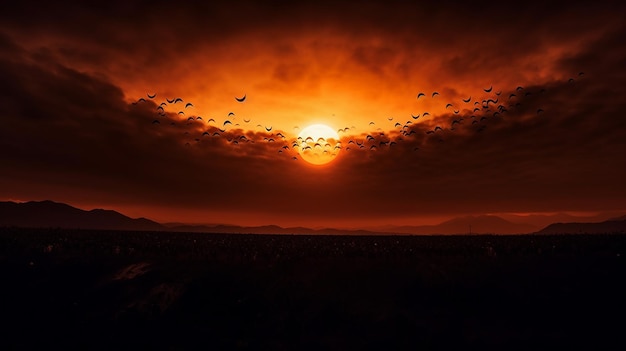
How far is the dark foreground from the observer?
687 inches

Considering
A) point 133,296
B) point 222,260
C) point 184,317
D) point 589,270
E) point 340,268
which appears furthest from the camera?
point 222,260

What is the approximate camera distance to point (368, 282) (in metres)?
23.1

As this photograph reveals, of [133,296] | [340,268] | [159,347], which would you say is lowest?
[159,347]

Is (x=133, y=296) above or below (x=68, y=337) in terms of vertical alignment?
above

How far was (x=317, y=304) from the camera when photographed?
20.9 metres

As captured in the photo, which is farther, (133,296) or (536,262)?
(536,262)

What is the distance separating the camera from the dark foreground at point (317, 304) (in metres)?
17.4

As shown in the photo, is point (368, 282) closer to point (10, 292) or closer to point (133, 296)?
point (133, 296)

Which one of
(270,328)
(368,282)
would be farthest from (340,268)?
(270,328)

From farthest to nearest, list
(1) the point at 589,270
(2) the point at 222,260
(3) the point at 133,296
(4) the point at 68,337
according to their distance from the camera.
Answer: (2) the point at 222,260
(1) the point at 589,270
(3) the point at 133,296
(4) the point at 68,337

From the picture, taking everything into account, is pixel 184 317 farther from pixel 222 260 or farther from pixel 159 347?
pixel 222 260

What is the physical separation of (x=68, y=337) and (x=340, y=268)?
48.4 feet

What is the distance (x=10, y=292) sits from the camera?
24.3m

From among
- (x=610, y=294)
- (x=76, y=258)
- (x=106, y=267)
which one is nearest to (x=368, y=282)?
(x=610, y=294)
